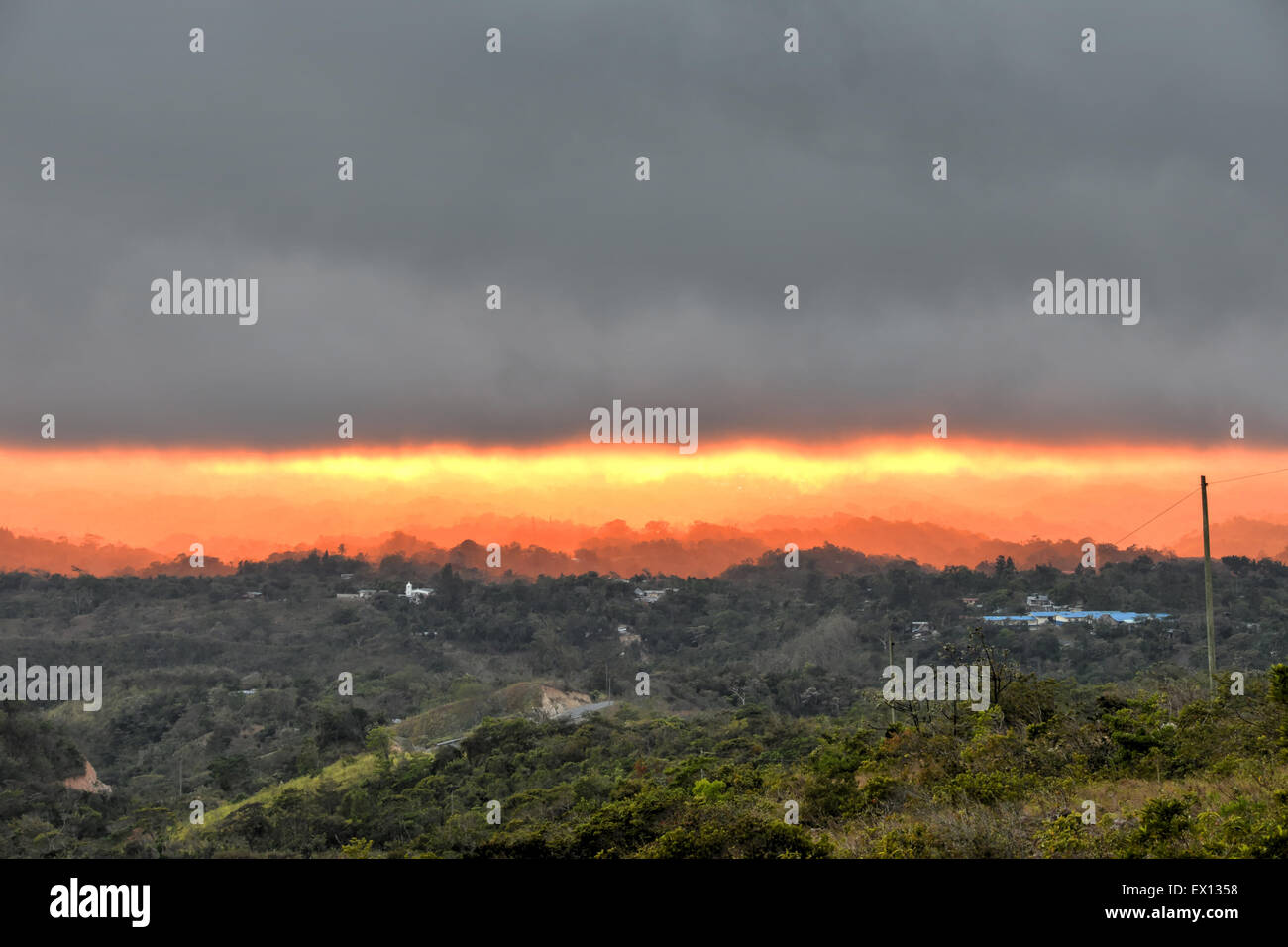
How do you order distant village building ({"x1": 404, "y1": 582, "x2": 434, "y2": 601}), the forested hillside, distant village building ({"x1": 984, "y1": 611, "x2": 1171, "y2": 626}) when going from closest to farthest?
the forested hillside → distant village building ({"x1": 984, "y1": 611, "x2": 1171, "y2": 626}) → distant village building ({"x1": 404, "y1": 582, "x2": 434, "y2": 601})

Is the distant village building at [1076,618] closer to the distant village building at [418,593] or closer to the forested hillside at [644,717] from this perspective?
the forested hillside at [644,717]

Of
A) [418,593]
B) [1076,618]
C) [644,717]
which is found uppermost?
[418,593]

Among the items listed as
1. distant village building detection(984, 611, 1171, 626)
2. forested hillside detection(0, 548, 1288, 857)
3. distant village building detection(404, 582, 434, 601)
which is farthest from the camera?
distant village building detection(404, 582, 434, 601)

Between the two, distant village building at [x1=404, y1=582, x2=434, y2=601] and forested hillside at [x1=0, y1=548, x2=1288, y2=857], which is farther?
distant village building at [x1=404, y1=582, x2=434, y2=601]

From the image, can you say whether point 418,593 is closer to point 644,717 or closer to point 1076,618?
point 644,717

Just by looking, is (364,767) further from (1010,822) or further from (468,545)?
(468,545)

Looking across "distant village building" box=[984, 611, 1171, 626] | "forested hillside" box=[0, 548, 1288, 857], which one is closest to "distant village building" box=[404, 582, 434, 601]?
"forested hillside" box=[0, 548, 1288, 857]

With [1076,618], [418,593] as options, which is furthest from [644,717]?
[418,593]

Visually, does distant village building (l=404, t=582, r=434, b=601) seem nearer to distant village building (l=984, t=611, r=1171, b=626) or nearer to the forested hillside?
the forested hillside

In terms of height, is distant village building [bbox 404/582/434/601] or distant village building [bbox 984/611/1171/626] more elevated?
distant village building [bbox 404/582/434/601]

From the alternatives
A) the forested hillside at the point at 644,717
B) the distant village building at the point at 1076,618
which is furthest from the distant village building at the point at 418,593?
the distant village building at the point at 1076,618

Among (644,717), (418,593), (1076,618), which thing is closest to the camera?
(644,717)
